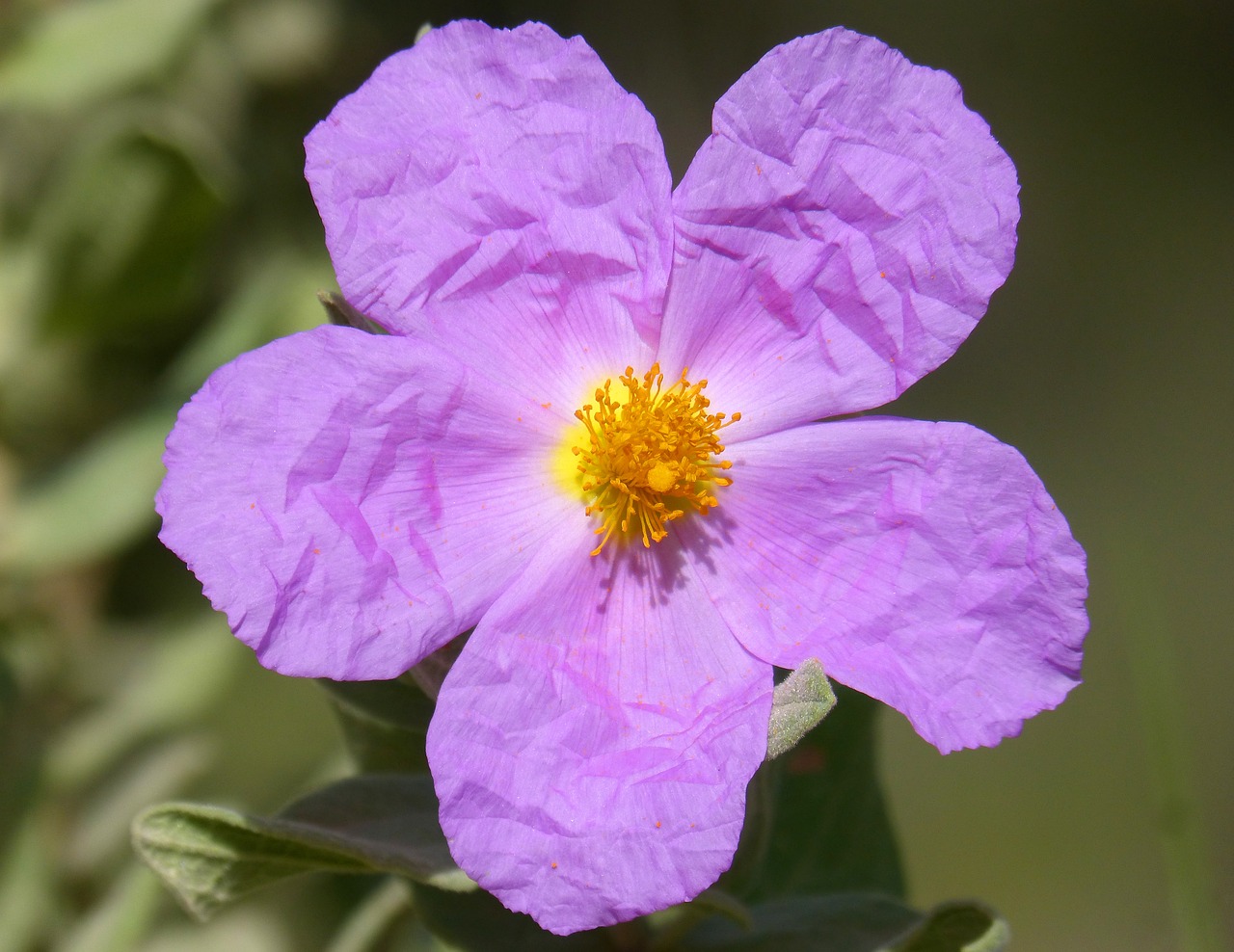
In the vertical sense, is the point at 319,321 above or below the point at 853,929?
above

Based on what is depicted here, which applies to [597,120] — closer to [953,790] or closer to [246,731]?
[246,731]

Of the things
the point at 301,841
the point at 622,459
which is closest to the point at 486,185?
the point at 622,459

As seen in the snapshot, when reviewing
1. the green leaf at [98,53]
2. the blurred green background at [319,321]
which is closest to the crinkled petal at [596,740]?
the blurred green background at [319,321]

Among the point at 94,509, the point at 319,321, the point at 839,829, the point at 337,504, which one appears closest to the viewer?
the point at 337,504

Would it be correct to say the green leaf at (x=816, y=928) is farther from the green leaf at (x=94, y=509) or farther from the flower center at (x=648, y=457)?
the green leaf at (x=94, y=509)

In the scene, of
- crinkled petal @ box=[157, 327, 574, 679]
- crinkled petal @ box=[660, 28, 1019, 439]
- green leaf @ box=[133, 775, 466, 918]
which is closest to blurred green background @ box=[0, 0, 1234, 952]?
green leaf @ box=[133, 775, 466, 918]

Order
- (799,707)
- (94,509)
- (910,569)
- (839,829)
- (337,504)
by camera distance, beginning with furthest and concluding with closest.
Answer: (94,509) < (839,829) < (910,569) < (337,504) < (799,707)

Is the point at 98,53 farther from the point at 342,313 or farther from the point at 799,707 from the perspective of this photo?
the point at 799,707
